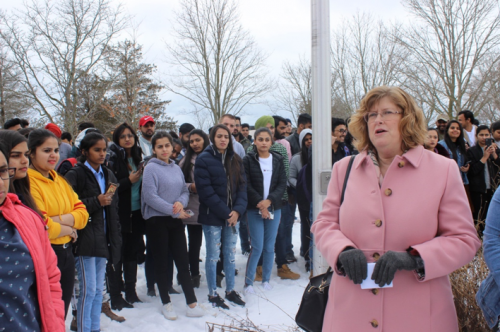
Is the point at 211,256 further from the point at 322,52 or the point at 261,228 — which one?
the point at 322,52

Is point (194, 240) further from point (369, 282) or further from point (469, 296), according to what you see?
point (369, 282)

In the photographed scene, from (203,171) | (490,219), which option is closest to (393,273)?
(490,219)

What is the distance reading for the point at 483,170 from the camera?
254 inches

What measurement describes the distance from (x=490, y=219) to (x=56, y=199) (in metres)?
3.04

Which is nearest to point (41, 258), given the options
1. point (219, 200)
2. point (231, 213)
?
point (219, 200)

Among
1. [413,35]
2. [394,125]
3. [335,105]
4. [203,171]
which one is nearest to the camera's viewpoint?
[394,125]

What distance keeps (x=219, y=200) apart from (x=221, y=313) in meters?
1.31

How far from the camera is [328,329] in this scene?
2016 millimetres

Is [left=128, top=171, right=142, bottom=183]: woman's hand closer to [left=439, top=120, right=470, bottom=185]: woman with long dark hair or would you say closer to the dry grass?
the dry grass

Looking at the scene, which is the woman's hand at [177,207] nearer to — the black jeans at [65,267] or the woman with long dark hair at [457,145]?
the black jeans at [65,267]

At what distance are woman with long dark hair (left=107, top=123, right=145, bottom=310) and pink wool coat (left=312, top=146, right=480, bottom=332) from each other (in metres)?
3.32

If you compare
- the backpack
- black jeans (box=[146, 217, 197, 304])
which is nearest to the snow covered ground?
black jeans (box=[146, 217, 197, 304])

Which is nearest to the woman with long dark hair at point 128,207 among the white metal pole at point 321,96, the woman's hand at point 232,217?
the woman's hand at point 232,217

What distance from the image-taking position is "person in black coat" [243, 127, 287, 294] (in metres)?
5.05
